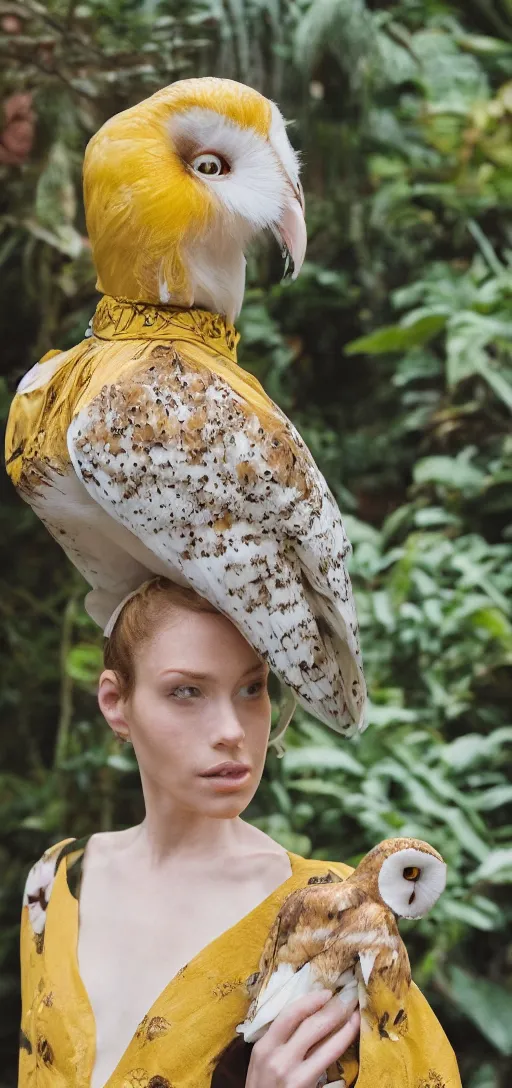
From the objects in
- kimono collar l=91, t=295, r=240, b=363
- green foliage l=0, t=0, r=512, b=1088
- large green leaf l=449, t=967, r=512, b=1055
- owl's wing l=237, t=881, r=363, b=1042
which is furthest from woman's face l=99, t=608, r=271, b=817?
large green leaf l=449, t=967, r=512, b=1055

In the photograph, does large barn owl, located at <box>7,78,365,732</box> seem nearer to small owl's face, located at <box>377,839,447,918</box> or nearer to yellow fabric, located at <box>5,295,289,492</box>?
yellow fabric, located at <box>5,295,289,492</box>

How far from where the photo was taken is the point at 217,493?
88 centimetres

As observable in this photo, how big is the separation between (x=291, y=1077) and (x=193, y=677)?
0.94 ft

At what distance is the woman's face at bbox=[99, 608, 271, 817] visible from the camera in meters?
0.92

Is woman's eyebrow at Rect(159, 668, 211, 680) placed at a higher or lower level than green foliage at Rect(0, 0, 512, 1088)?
higher

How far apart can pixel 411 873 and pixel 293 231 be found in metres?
0.50

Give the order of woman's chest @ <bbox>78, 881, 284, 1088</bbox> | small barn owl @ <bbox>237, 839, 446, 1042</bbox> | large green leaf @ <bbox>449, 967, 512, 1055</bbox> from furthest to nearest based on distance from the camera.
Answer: large green leaf @ <bbox>449, 967, 512, 1055</bbox> < woman's chest @ <bbox>78, 881, 284, 1088</bbox> < small barn owl @ <bbox>237, 839, 446, 1042</bbox>

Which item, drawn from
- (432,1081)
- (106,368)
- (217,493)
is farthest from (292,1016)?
(106,368)

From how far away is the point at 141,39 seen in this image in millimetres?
2197

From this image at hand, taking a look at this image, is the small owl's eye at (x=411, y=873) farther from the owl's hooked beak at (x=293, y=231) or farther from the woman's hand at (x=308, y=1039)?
the owl's hooked beak at (x=293, y=231)

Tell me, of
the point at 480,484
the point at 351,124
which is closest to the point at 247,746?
the point at 480,484

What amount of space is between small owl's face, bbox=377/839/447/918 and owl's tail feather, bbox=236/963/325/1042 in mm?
77

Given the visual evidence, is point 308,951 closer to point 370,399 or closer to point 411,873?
point 411,873

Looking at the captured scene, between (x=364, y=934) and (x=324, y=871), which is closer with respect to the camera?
(x=364, y=934)
